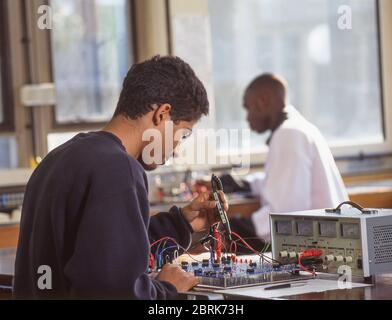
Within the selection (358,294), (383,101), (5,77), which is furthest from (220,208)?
(383,101)

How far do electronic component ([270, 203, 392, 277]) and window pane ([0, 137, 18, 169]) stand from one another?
3314mm

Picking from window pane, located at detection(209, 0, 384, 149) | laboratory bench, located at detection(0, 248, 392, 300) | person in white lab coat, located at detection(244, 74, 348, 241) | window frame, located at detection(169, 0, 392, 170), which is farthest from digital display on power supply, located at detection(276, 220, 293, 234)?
window frame, located at detection(169, 0, 392, 170)

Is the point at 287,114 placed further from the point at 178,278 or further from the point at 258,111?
the point at 178,278

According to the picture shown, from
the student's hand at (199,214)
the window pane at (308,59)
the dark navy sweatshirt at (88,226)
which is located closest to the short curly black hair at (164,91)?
the dark navy sweatshirt at (88,226)

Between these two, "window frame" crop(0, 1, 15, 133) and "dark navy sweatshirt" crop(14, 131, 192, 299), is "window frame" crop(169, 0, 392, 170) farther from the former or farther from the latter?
"dark navy sweatshirt" crop(14, 131, 192, 299)

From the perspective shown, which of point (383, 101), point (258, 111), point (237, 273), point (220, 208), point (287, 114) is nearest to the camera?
point (237, 273)

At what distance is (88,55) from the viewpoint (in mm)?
5906

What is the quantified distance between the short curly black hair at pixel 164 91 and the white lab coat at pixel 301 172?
81.0 inches

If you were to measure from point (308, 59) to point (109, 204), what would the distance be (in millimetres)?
4968

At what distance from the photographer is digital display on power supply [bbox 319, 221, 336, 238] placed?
247 cm

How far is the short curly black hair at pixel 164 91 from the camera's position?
2238 millimetres

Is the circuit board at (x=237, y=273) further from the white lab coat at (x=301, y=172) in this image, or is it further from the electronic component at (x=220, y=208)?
the white lab coat at (x=301, y=172)

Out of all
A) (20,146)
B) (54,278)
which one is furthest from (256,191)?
(54,278)
